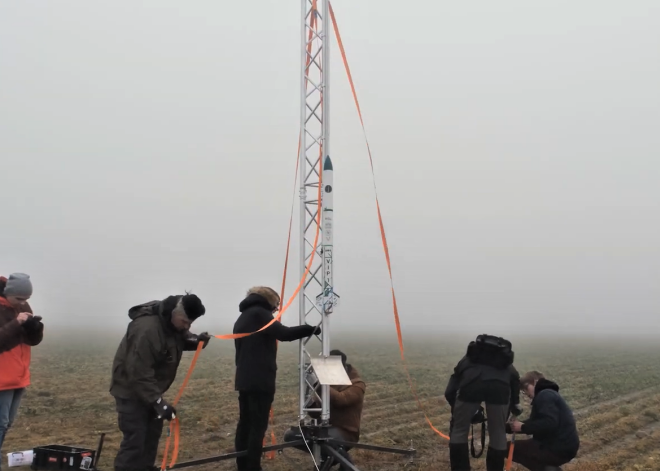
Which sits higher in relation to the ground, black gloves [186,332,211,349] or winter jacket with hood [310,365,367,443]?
black gloves [186,332,211,349]

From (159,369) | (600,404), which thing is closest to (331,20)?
(159,369)

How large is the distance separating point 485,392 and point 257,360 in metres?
2.50

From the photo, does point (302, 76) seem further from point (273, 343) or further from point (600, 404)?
point (600, 404)

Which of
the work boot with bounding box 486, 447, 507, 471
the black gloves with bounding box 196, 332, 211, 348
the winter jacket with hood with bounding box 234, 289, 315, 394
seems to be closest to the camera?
the black gloves with bounding box 196, 332, 211, 348

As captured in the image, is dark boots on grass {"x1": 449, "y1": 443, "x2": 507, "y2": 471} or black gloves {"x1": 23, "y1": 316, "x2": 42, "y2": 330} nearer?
black gloves {"x1": 23, "y1": 316, "x2": 42, "y2": 330}

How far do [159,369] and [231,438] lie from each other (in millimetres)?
4355

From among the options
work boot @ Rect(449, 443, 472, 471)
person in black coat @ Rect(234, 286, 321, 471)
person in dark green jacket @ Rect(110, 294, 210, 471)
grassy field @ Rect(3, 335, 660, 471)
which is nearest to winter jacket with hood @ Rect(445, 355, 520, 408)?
work boot @ Rect(449, 443, 472, 471)

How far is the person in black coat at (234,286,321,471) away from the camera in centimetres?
590

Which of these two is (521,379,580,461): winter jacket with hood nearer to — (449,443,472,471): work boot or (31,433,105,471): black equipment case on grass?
(449,443,472,471): work boot

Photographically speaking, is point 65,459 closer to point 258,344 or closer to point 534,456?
point 258,344

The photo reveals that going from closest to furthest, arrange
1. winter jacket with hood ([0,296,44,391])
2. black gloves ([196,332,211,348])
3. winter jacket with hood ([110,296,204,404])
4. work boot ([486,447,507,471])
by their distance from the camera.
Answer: winter jacket with hood ([110,296,204,404])
winter jacket with hood ([0,296,44,391])
black gloves ([196,332,211,348])
work boot ([486,447,507,471])

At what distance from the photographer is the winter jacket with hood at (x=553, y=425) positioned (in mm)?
5590

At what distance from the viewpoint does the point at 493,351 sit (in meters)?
5.68

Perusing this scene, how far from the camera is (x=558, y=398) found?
18.6 ft
